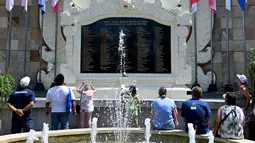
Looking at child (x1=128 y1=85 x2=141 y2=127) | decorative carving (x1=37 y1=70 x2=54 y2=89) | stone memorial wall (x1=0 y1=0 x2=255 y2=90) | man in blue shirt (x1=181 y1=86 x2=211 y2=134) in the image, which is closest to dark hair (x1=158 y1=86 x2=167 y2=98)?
man in blue shirt (x1=181 y1=86 x2=211 y2=134)

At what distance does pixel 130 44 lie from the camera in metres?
11.0

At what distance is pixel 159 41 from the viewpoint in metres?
11.0

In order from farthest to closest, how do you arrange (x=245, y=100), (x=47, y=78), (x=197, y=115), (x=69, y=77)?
1. (x=47, y=78)
2. (x=69, y=77)
3. (x=245, y=100)
4. (x=197, y=115)

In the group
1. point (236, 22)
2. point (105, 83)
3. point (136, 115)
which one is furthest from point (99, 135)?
point (236, 22)

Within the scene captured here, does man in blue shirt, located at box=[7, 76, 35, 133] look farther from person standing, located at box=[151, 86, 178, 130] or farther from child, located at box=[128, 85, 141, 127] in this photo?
person standing, located at box=[151, 86, 178, 130]

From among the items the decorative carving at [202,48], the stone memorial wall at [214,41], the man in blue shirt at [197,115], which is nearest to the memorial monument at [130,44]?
the decorative carving at [202,48]

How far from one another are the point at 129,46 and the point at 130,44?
9cm

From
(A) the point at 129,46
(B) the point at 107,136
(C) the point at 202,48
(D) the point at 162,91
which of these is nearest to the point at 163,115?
(D) the point at 162,91

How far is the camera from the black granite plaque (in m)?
10.9

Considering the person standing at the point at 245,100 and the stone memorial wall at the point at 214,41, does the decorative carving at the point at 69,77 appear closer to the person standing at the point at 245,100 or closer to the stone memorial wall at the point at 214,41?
the stone memorial wall at the point at 214,41

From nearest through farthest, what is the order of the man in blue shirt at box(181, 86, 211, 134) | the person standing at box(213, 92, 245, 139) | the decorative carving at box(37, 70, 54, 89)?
the person standing at box(213, 92, 245, 139), the man in blue shirt at box(181, 86, 211, 134), the decorative carving at box(37, 70, 54, 89)

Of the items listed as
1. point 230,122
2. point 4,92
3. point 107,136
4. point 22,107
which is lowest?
point 107,136

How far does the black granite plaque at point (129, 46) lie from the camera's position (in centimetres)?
1087

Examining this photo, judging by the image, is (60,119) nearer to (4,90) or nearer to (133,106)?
(133,106)
